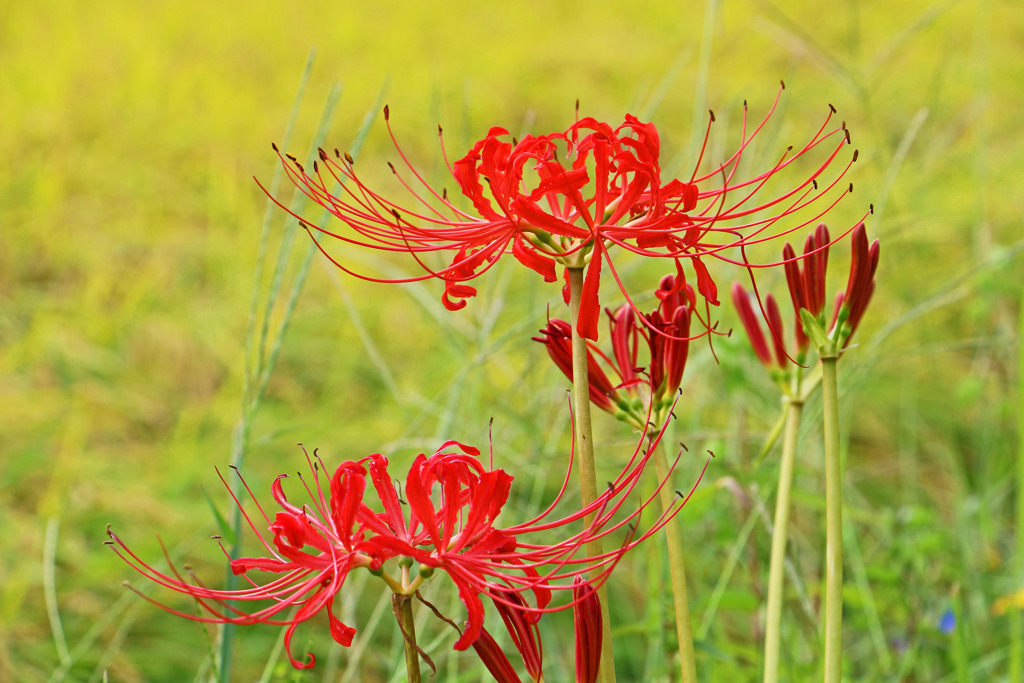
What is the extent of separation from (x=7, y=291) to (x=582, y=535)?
7.99 feet

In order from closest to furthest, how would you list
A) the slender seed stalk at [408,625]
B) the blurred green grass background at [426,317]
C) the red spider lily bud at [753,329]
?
the slender seed stalk at [408,625], the red spider lily bud at [753,329], the blurred green grass background at [426,317]

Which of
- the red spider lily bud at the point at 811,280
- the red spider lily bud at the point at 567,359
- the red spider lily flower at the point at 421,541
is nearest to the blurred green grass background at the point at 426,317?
the red spider lily flower at the point at 421,541

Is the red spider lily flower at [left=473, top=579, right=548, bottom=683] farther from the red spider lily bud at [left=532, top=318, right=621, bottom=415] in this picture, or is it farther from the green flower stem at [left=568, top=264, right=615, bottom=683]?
the red spider lily bud at [left=532, top=318, right=621, bottom=415]

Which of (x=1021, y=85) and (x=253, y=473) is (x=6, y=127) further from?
(x=1021, y=85)

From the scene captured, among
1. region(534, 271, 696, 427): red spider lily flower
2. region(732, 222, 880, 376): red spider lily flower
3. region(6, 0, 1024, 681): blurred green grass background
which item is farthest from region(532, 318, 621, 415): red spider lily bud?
region(6, 0, 1024, 681): blurred green grass background

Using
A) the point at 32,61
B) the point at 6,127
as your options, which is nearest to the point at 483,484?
the point at 6,127

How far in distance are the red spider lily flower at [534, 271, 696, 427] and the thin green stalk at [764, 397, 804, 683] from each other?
10 cm

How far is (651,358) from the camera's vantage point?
24.1 inches

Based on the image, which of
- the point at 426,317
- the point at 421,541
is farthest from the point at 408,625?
the point at 426,317

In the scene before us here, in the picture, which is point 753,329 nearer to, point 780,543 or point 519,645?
point 780,543

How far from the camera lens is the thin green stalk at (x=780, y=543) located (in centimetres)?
65

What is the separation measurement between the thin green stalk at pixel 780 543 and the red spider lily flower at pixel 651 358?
10cm

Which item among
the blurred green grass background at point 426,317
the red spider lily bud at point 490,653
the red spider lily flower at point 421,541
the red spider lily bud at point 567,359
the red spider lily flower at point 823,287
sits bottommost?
the red spider lily bud at point 490,653

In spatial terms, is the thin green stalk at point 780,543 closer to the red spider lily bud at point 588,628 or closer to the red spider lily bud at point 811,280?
the red spider lily bud at point 811,280
